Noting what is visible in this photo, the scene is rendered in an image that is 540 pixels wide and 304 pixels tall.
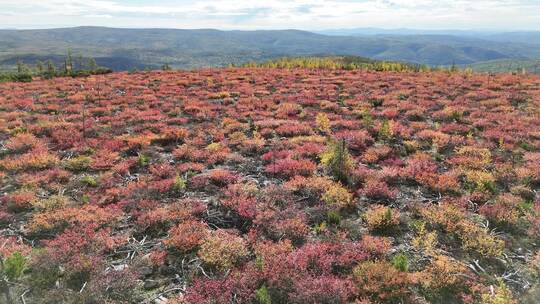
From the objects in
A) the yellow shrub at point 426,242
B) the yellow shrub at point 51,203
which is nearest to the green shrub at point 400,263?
the yellow shrub at point 426,242

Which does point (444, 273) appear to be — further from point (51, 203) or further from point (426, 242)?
point (51, 203)

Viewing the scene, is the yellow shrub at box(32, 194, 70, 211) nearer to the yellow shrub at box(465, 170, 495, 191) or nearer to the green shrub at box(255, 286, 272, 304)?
the green shrub at box(255, 286, 272, 304)

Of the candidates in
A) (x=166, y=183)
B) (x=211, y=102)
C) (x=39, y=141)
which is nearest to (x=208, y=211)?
(x=166, y=183)

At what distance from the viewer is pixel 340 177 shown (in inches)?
509

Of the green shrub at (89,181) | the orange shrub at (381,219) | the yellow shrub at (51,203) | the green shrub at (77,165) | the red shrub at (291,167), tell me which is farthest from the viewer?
the green shrub at (77,165)

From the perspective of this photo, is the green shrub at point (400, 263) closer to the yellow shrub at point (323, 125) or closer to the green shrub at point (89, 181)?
the green shrub at point (89, 181)

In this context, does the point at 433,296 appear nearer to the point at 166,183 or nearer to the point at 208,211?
the point at 208,211

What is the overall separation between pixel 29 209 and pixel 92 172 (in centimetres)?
312

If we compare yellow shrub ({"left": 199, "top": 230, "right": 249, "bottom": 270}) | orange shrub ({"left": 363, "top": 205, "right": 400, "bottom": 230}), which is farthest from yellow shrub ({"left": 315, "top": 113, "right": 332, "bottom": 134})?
yellow shrub ({"left": 199, "top": 230, "right": 249, "bottom": 270})

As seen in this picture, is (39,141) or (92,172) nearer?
(92,172)

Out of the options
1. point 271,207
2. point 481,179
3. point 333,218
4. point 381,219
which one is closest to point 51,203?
→ point 271,207

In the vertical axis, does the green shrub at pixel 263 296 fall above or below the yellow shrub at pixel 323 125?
below

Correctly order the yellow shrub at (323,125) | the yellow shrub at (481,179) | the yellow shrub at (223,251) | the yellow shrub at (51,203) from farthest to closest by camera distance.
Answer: the yellow shrub at (323,125)
the yellow shrub at (481,179)
the yellow shrub at (51,203)
the yellow shrub at (223,251)

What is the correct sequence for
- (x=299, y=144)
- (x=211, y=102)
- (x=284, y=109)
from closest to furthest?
(x=299, y=144) < (x=284, y=109) < (x=211, y=102)
